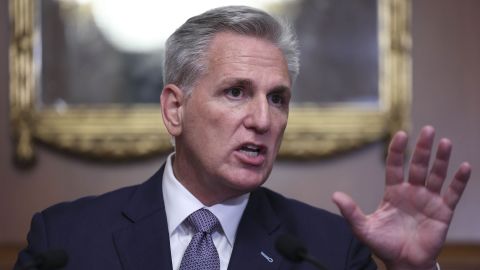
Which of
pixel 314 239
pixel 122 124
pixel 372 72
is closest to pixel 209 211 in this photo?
pixel 314 239

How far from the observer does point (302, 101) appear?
3877 millimetres

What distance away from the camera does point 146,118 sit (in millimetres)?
3844

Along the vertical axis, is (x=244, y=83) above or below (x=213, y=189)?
above

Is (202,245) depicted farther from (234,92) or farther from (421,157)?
(421,157)

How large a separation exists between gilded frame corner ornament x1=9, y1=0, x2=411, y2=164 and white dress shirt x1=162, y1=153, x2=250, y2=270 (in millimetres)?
1260

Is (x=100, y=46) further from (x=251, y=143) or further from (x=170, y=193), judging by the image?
(x=251, y=143)

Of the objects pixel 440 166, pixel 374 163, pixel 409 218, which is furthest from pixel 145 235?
pixel 374 163

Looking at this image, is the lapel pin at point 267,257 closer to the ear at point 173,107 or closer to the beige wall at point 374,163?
the ear at point 173,107

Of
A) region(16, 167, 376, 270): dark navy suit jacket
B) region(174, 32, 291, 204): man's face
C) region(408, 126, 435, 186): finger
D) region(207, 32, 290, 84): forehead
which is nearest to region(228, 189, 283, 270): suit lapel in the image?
region(16, 167, 376, 270): dark navy suit jacket

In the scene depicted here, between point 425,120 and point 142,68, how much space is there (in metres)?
1.43

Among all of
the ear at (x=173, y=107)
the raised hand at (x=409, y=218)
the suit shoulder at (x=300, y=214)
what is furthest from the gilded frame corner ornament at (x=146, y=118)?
the raised hand at (x=409, y=218)

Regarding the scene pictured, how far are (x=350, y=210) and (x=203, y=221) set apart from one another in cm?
56

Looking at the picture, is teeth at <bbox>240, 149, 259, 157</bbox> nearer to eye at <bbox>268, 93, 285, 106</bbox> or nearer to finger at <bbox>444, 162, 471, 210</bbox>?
eye at <bbox>268, 93, 285, 106</bbox>

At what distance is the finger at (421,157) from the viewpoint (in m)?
2.00
